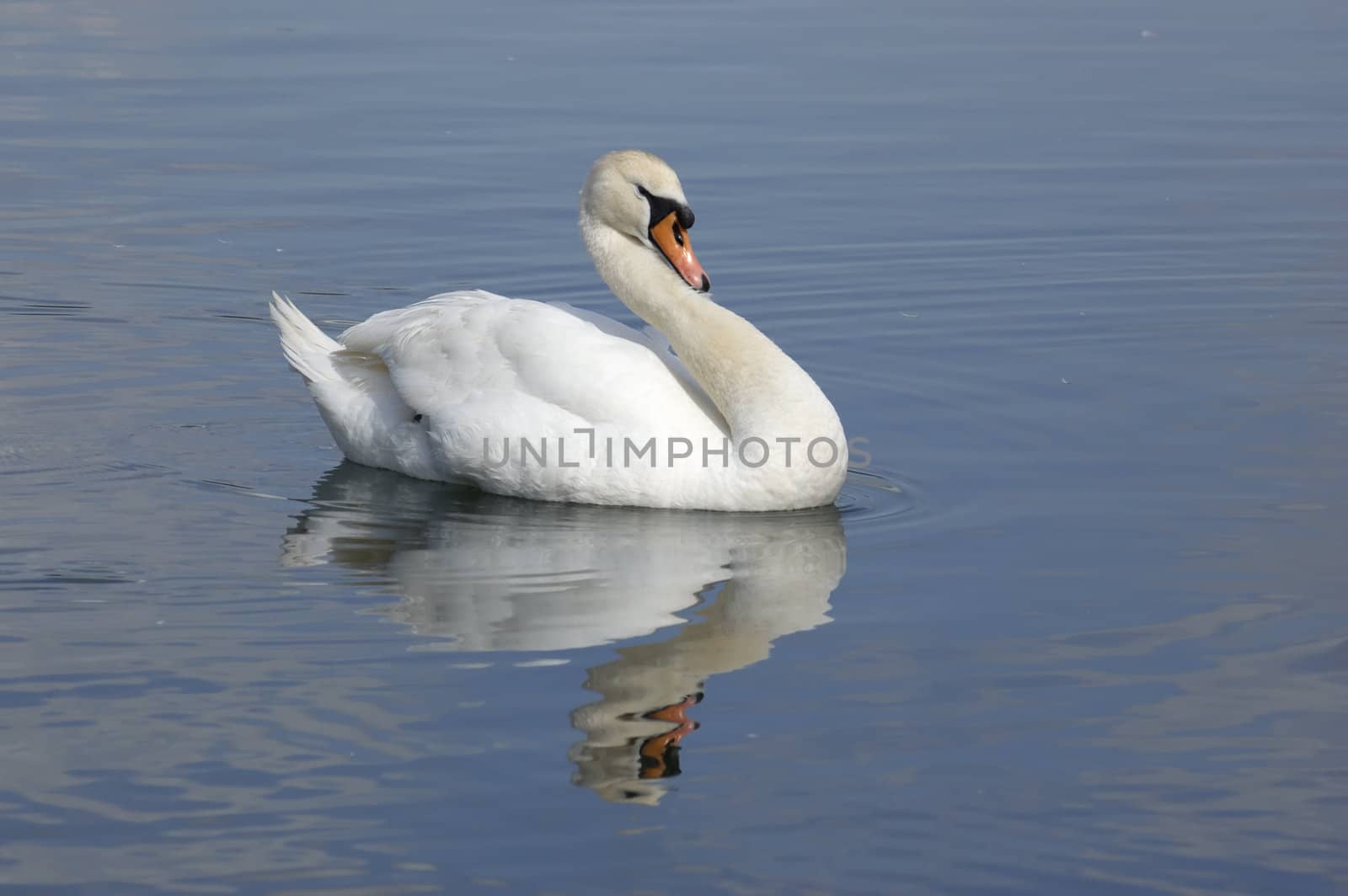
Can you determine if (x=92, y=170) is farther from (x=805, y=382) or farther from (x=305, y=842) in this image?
(x=305, y=842)

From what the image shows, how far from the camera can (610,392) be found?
27.2 feet

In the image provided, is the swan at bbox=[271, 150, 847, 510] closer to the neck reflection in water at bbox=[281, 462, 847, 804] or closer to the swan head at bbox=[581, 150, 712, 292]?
the swan head at bbox=[581, 150, 712, 292]

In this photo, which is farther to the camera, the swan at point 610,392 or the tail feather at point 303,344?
the tail feather at point 303,344

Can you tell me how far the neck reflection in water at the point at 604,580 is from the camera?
20.2 feet

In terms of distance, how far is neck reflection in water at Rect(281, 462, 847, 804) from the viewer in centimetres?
617

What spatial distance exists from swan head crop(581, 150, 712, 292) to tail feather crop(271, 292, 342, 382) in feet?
4.72

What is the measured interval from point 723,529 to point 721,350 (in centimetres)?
82

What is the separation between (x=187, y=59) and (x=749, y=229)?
7.37 metres

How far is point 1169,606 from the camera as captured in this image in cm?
709

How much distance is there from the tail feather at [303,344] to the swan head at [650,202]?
1.44m

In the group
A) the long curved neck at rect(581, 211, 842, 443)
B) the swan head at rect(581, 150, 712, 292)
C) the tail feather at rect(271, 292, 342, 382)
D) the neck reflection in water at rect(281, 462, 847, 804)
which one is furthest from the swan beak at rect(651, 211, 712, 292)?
the tail feather at rect(271, 292, 342, 382)
